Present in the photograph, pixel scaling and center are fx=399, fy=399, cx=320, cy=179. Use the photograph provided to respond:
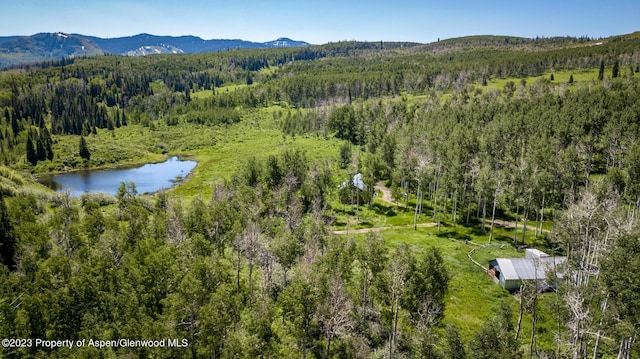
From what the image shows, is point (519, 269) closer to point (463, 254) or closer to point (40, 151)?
point (463, 254)

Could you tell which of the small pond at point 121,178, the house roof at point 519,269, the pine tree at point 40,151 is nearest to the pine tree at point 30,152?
the pine tree at point 40,151

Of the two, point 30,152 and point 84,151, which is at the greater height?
point 30,152

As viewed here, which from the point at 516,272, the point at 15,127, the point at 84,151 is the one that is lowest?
the point at 84,151

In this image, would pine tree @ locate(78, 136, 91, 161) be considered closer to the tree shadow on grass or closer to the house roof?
the tree shadow on grass

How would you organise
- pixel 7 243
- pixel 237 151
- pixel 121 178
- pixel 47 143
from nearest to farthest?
pixel 7 243 < pixel 121 178 < pixel 47 143 < pixel 237 151

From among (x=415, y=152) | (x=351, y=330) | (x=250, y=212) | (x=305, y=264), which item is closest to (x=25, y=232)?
(x=250, y=212)

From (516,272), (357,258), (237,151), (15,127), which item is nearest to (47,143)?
(15,127)

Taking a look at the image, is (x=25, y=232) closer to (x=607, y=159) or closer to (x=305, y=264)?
(x=305, y=264)

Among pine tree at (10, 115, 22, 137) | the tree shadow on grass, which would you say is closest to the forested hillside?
the tree shadow on grass
